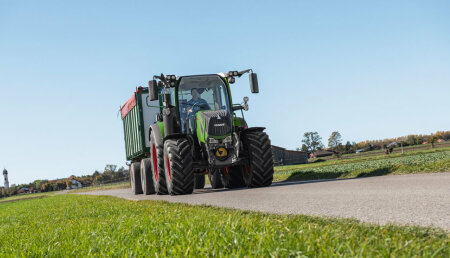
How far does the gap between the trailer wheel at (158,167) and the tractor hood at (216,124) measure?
1.53m

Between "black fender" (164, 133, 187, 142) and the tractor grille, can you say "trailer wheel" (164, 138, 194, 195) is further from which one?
the tractor grille

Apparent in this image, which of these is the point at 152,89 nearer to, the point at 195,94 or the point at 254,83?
the point at 195,94

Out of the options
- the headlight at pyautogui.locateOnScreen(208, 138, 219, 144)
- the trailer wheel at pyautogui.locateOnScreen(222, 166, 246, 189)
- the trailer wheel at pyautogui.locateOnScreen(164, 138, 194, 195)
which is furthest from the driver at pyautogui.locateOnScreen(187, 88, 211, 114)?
the trailer wheel at pyautogui.locateOnScreen(222, 166, 246, 189)

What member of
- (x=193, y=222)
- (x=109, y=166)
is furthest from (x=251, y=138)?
(x=109, y=166)

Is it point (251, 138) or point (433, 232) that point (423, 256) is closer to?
point (433, 232)

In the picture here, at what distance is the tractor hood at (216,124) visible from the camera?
935 cm

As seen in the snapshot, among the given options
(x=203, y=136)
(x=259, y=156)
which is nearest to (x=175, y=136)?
(x=203, y=136)

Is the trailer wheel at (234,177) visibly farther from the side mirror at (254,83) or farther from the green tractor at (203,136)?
the side mirror at (254,83)

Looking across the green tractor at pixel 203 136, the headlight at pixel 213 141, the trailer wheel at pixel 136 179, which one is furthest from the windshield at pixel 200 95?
the trailer wheel at pixel 136 179

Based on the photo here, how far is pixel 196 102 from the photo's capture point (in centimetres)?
1045

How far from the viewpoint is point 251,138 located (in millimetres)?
9625

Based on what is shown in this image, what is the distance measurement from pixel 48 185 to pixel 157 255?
10471cm

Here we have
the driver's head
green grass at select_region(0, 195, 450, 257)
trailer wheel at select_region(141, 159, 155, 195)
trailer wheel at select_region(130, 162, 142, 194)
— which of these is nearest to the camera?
green grass at select_region(0, 195, 450, 257)

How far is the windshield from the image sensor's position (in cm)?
1041
